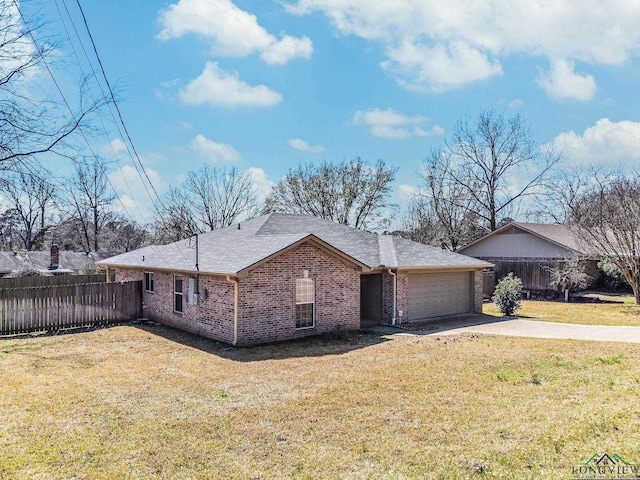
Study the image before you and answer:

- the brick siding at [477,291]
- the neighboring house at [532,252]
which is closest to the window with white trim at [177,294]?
the brick siding at [477,291]

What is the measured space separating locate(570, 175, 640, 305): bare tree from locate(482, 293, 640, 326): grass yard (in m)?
1.87

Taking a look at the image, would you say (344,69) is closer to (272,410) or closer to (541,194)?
(272,410)

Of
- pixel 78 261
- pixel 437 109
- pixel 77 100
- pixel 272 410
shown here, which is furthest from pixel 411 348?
pixel 78 261

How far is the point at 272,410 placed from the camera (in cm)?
696

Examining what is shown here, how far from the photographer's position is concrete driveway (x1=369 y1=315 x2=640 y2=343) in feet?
44.5

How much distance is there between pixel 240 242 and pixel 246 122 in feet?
26.3

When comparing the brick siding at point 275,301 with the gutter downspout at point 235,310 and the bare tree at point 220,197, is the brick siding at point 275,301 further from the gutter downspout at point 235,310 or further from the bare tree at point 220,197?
the bare tree at point 220,197

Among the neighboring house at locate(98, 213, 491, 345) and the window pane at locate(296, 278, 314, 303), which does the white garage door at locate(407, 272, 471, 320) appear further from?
the window pane at locate(296, 278, 314, 303)

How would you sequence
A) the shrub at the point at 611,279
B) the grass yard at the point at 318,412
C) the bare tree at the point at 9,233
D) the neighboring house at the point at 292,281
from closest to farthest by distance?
1. the grass yard at the point at 318,412
2. the neighboring house at the point at 292,281
3. the shrub at the point at 611,279
4. the bare tree at the point at 9,233

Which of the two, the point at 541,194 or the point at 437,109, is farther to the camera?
the point at 541,194

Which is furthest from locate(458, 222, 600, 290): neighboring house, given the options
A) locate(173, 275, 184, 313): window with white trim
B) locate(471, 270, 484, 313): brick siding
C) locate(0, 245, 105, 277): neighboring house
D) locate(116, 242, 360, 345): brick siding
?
locate(0, 245, 105, 277): neighboring house

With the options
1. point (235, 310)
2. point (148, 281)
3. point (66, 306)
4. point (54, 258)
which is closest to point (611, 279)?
point (235, 310)

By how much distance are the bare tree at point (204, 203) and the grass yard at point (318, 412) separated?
29.2m

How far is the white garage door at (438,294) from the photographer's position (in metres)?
16.9
